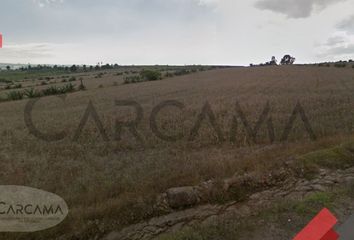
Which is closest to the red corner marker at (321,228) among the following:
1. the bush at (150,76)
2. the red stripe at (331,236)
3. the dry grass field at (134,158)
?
the red stripe at (331,236)

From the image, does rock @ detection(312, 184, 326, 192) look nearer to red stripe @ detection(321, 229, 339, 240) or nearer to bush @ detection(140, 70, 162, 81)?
red stripe @ detection(321, 229, 339, 240)

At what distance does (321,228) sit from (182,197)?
2.11 m

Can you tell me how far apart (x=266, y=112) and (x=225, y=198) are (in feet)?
30.3

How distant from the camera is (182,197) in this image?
4.52m

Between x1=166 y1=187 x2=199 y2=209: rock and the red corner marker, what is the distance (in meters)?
1.70

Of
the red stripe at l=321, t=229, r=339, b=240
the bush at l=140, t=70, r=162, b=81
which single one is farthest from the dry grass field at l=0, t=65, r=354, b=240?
the bush at l=140, t=70, r=162, b=81

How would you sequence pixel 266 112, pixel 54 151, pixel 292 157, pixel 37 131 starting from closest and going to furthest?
pixel 292 157 < pixel 54 151 < pixel 37 131 < pixel 266 112

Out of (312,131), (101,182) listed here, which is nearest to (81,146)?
(101,182)

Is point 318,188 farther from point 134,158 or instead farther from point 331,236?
point 134,158

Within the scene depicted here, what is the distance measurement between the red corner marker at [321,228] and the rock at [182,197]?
5.57 ft

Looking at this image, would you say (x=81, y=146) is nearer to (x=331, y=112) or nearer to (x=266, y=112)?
(x=266, y=112)

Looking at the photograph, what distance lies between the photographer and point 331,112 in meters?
12.3

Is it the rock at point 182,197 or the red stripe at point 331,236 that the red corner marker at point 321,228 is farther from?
the rock at point 182,197

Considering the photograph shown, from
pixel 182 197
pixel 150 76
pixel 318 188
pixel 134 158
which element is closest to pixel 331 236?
pixel 318 188
